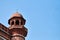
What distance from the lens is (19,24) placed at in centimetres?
4362

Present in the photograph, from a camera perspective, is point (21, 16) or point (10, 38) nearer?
point (10, 38)

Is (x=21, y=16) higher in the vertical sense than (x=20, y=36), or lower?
higher

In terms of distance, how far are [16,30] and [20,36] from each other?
3.68ft

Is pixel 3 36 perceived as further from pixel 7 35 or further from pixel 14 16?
pixel 14 16

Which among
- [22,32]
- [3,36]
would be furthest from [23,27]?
[3,36]

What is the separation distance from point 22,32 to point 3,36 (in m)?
3.33

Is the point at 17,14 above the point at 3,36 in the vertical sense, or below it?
above

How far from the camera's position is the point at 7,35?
41406 mm

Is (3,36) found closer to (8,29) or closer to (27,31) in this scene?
(8,29)

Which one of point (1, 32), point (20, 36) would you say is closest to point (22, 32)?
point (20, 36)

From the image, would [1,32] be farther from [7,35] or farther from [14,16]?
[14,16]

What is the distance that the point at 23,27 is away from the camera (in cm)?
4312

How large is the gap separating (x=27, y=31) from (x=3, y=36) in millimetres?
4763

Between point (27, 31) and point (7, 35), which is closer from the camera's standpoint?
point (7, 35)
